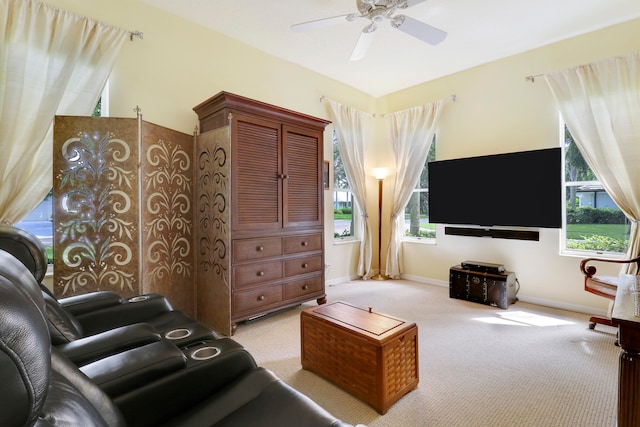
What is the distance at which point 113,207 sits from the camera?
2352 millimetres

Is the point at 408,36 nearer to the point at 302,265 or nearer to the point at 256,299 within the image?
the point at 302,265

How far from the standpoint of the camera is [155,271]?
255 cm

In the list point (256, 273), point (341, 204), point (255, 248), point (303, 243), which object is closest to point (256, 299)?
point (256, 273)

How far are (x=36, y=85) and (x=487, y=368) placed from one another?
157 inches

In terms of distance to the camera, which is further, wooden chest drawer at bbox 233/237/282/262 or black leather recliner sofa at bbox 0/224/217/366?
wooden chest drawer at bbox 233/237/282/262

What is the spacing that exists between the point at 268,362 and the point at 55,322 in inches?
55.1

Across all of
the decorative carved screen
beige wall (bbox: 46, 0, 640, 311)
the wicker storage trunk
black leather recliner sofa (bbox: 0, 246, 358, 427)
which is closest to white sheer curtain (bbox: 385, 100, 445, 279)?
beige wall (bbox: 46, 0, 640, 311)

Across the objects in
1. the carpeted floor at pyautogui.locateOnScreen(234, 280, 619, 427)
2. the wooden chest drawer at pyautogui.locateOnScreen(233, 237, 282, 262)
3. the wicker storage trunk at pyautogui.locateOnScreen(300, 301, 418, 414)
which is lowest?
the carpeted floor at pyautogui.locateOnScreen(234, 280, 619, 427)

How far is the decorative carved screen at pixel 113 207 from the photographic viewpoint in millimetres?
2203

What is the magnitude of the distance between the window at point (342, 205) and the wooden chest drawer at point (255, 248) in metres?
1.59

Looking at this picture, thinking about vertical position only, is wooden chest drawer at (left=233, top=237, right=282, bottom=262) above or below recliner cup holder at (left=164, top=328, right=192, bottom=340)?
above

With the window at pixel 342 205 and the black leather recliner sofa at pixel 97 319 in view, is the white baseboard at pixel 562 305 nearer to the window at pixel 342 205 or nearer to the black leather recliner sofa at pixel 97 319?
the window at pixel 342 205

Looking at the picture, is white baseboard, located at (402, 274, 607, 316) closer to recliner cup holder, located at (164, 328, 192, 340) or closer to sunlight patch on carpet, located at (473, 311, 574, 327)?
sunlight patch on carpet, located at (473, 311, 574, 327)

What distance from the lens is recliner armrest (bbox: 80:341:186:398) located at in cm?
97
